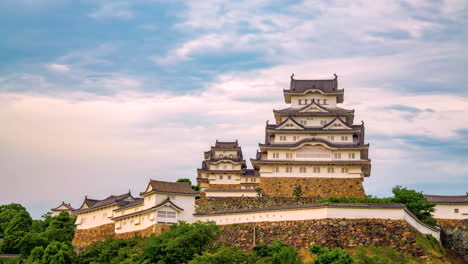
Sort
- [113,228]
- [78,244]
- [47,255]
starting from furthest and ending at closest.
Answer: [78,244] → [113,228] → [47,255]

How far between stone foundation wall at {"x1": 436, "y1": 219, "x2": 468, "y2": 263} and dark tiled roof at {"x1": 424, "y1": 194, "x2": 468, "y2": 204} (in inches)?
71.8

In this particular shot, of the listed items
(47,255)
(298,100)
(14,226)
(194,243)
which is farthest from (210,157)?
(194,243)

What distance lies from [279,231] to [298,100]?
72.8 ft

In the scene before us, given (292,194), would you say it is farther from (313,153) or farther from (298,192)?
(313,153)

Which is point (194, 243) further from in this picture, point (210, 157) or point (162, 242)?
point (210, 157)

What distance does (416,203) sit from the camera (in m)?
53.1

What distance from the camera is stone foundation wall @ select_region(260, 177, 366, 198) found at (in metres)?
59.4

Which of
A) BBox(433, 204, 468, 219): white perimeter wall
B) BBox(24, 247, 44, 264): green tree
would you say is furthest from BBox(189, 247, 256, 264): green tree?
BBox(433, 204, 468, 219): white perimeter wall

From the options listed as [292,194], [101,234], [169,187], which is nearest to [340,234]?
[292,194]

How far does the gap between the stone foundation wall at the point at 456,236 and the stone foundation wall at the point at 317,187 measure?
761 cm

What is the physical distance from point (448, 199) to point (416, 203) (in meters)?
6.99

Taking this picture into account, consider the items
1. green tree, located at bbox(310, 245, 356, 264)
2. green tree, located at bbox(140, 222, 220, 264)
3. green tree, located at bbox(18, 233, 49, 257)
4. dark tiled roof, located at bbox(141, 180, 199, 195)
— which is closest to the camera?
green tree, located at bbox(310, 245, 356, 264)

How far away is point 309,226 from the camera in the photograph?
4619cm

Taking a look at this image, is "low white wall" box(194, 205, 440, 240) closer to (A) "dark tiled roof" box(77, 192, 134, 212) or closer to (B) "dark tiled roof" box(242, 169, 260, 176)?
(A) "dark tiled roof" box(77, 192, 134, 212)
